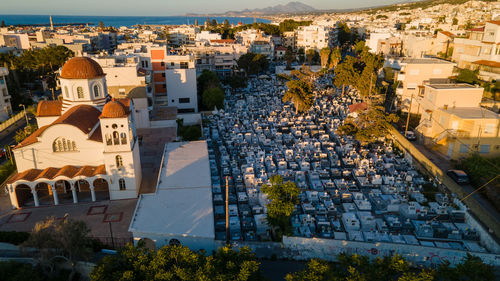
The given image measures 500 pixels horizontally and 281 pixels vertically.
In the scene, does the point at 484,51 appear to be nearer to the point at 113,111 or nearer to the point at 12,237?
the point at 113,111

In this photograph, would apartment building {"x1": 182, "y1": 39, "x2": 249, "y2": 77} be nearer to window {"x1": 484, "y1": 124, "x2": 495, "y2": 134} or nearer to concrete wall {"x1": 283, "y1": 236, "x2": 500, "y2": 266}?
window {"x1": 484, "y1": 124, "x2": 495, "y2": 134}

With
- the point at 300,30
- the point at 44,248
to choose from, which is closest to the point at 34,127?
the point at 44,248

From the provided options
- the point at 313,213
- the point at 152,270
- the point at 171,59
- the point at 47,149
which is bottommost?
the point at 313,213

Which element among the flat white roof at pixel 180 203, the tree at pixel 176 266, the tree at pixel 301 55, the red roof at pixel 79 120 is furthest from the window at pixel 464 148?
the tree at pixel 301 55

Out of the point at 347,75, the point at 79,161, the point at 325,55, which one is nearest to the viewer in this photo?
the point at 79,161

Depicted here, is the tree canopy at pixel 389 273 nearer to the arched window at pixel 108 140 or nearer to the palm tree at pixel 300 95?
the arched window at pixel 108 140

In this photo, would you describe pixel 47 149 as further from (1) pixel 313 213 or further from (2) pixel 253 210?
(1) pixel 313 213

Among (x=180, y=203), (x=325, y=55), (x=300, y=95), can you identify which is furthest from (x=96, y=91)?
(x=325, y=55)

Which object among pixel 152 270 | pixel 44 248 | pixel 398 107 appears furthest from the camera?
pixel 398 107
